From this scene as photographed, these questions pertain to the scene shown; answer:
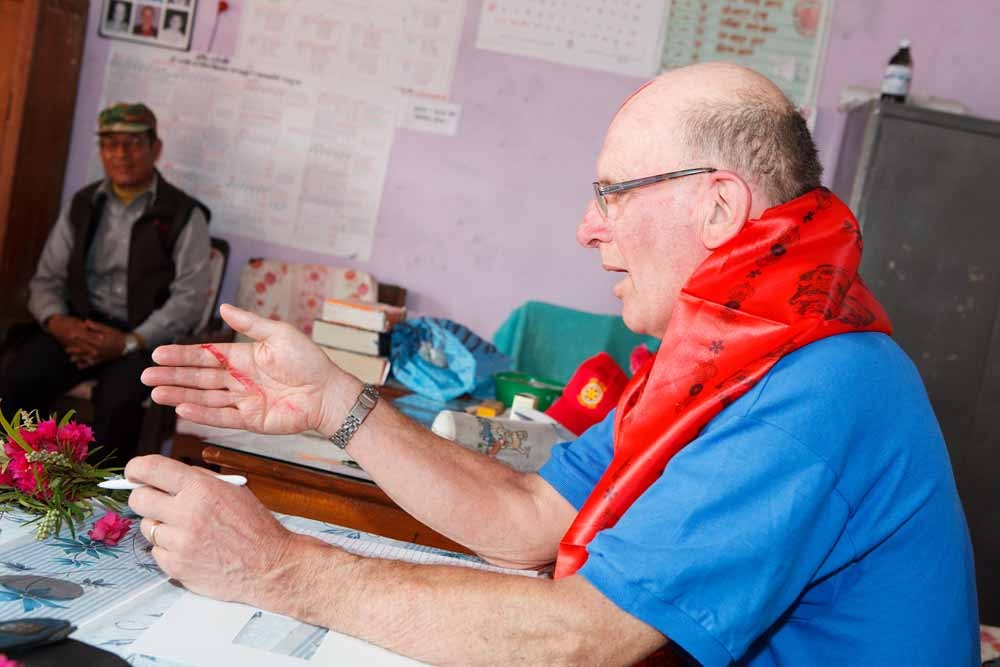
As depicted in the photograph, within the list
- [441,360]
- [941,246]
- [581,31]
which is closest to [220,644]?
[441,360]

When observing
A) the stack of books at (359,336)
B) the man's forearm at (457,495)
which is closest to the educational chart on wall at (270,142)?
the stack of books at (359,336)

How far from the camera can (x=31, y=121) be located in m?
3.60

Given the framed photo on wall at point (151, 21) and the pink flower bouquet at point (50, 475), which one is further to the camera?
the framed photo on wall at point (151, 21)

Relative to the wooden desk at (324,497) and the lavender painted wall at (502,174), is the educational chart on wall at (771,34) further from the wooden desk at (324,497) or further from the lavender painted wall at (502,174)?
the wooden desk at (324,497)

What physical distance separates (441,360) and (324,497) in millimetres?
1228

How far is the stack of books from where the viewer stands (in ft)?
9.05

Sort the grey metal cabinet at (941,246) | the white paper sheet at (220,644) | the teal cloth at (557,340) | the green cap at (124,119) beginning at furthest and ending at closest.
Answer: the teal cloth at (557,340)
the green cap at (124,119)
the grey metal cabinet at (941,246)
the white paper sheet at (220,644)

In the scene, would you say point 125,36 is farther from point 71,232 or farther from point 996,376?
point 996,376

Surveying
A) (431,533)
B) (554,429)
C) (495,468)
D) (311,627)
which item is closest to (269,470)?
(431,533)

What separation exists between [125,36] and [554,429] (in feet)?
9.78

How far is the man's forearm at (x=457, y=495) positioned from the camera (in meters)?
1.26

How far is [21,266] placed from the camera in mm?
3686

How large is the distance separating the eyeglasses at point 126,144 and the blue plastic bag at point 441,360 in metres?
1.36

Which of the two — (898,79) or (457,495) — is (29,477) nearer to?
(457,495)
